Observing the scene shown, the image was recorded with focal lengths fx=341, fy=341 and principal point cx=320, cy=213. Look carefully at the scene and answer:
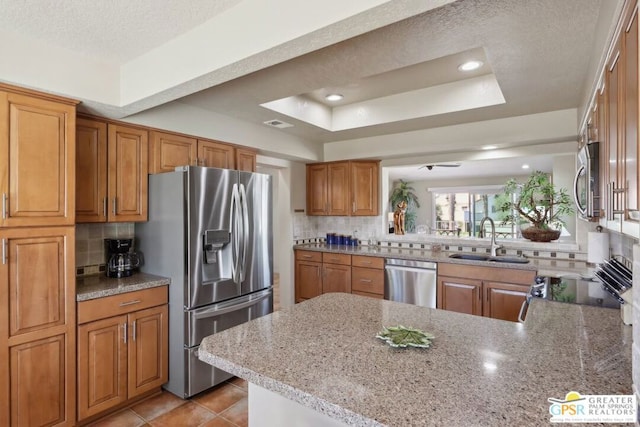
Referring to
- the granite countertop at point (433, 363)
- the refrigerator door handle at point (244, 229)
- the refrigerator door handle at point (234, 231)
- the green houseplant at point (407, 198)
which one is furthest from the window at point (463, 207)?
the granite countertop at point (433, 363)

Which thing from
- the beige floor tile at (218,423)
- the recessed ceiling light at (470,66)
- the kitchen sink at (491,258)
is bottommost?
the beige floor tile at (218,423)

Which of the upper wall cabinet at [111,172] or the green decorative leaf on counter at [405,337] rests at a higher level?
the upper wall cabinet at [111,172]

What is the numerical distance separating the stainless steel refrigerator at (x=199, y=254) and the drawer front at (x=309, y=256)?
1424 mm

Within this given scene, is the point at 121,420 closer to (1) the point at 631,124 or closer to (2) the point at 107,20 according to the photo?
(2) the point at 107,20

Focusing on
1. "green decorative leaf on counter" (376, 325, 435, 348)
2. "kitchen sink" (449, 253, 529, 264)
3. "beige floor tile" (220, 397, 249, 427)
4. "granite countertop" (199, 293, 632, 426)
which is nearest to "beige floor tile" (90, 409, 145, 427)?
"beige floor tile" (220, 397, 249, 427)

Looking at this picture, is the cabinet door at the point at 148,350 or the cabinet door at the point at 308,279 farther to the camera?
the cabinet door at the point at 308,279

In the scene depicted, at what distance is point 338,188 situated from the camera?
14.8 feet

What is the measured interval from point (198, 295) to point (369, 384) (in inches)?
75.8

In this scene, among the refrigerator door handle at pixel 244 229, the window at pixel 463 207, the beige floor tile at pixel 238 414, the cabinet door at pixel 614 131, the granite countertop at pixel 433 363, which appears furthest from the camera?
the window at pixel 463 207

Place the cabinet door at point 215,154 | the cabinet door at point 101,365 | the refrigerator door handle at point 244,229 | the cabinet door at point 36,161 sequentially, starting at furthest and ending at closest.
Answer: the cabinet door at point 215,154 < the refrigerator door handle at point 244,229 < the cabinet door at point 101,365 < the cabinet door at point 36,161

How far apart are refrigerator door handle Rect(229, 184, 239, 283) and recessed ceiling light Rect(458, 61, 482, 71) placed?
202cm

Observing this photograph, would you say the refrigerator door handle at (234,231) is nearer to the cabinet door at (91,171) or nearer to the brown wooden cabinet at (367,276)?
the cabinet door at (91,171)

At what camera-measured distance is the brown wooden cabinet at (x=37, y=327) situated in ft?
6.23

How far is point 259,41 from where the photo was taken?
159 centimetres
